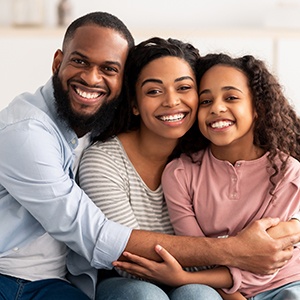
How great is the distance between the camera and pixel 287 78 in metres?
4.29

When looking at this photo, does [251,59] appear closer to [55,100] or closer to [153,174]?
[153,174]

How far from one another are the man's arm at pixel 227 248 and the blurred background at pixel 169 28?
217 cm

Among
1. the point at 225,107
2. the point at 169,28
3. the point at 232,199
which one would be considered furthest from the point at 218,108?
the point at 169,28

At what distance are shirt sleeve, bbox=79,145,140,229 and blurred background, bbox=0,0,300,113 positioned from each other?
2.08 meters

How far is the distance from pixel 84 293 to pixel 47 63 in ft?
7.68

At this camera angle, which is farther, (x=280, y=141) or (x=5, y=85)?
(x=5, y=85)

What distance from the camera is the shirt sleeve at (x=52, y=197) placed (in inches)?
78.0

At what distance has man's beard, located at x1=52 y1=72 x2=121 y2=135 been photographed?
84.6 inches

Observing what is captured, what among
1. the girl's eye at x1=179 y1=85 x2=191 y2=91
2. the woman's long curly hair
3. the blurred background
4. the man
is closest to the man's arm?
the man

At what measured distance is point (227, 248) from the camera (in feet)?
6.53

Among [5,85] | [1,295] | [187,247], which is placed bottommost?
[5,85]

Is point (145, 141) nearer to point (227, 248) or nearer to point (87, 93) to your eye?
point (87, 93)

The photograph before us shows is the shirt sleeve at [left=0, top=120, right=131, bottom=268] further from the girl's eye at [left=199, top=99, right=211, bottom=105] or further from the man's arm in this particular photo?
the girl's eye at [left=199, top=99, right=211, bottom=105]

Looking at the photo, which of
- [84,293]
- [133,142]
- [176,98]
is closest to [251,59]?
[176,98]
